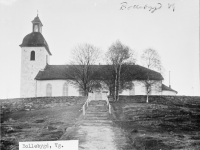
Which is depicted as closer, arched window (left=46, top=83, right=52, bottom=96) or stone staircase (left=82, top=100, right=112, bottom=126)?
stone staircase (left=82, top=100, right=112, bottom=126)

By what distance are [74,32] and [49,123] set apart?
16.4ft

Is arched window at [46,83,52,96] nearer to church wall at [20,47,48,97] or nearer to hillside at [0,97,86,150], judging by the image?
church wall at [20,47,48,97]

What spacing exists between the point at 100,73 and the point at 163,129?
43.4 feet

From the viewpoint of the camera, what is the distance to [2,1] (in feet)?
36.5

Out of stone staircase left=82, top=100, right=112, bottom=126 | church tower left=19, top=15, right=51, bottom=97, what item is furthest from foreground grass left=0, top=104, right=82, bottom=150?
church tower left=19, top=15, right=51, bottom=97

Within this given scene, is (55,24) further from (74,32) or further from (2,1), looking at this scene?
(2,1)

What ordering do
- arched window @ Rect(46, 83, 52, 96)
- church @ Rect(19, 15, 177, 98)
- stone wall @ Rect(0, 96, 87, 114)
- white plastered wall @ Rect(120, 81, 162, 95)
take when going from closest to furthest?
1. stone wall @ Rect(0, 96, 87, 114)
2. white plastered wall @ Rect(120, 81, 162, 95)
3. church @ Rect(19, 15, 177, 98)
4. arched window @ Rect(46, 83, 52, 96)

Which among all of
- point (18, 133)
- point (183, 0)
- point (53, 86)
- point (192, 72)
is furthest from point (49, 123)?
A: point (53, 86)

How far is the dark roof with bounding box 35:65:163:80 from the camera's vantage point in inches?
901

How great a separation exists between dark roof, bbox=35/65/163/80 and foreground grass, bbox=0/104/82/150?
9.14 meters

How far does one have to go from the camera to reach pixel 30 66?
28734 millimetres

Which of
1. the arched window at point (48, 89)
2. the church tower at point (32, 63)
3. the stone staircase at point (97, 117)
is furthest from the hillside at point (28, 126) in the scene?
the arched window at point (48, 89)

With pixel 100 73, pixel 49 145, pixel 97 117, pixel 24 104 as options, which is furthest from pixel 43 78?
pixel 49 145

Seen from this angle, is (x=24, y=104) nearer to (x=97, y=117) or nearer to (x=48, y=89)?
(x=97, y=117)
